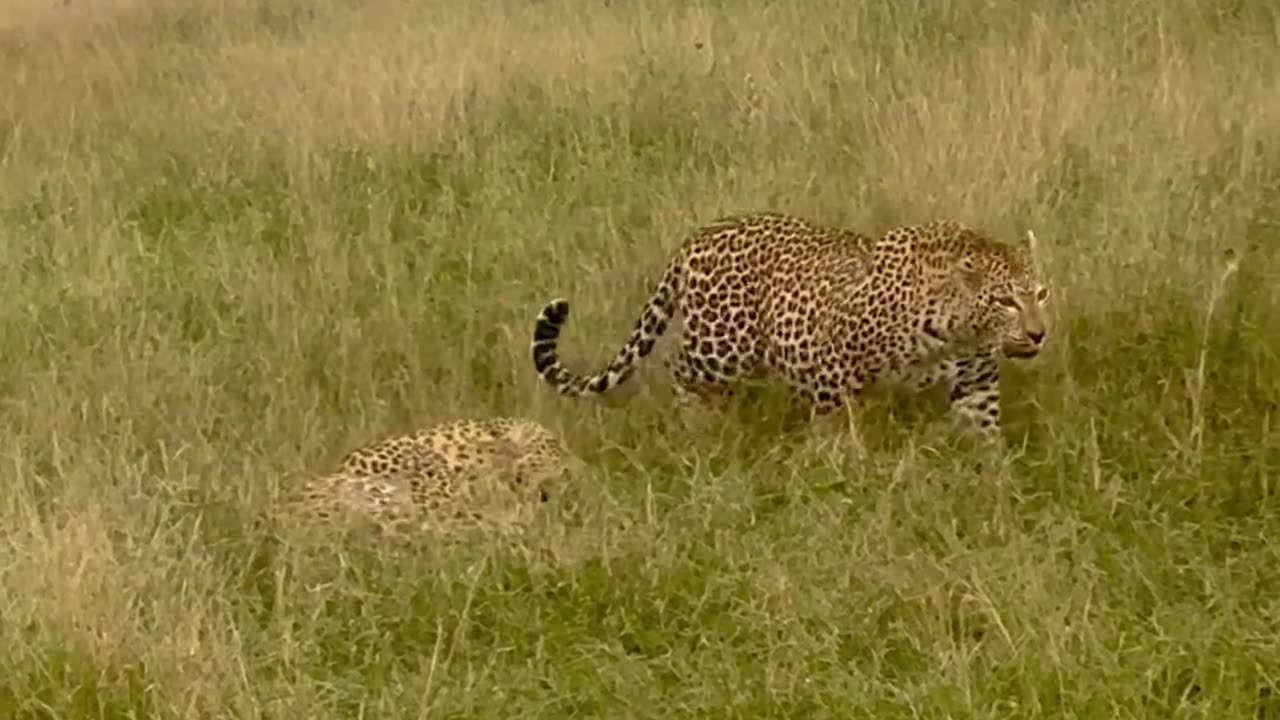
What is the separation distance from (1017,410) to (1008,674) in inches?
63.1

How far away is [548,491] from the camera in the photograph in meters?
4.77

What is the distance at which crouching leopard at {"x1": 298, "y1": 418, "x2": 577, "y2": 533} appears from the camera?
180 inches

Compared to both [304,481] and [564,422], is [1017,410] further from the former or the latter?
[304,481]

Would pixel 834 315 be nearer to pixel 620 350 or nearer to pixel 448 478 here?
pixel 620 350

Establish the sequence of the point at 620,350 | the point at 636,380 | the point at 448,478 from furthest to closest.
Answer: the point at 620,350 → the point at 636,380 → the point at 448,478

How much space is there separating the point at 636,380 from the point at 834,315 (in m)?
0.78

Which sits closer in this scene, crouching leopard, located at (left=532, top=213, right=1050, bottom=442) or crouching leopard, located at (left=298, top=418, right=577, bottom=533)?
crouching leopard, located at (left=298, top=418, right=577, bottom=533)

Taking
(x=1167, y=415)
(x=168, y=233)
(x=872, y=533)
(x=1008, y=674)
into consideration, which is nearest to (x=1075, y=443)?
(x=1167, y=415)

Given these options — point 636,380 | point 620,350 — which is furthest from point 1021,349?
point 620,350

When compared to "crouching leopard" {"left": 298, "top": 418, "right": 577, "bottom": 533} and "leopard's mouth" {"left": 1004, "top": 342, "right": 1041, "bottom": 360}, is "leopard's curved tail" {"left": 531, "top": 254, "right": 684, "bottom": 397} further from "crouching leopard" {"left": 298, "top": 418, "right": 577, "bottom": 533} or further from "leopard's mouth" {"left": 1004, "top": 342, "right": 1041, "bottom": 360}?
"leopard's mouth" {"left": 1004, "top": 342, "right": 1041, "bottom": 360}

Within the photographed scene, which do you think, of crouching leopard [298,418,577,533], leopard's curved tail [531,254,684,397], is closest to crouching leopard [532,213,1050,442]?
leopard's curved tail [531,254,684,397]

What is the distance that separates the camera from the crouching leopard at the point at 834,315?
4957 mm

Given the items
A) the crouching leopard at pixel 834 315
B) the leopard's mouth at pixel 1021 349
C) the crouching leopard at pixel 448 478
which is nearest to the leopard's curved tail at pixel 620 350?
the crouching leopard at pixel 834 315

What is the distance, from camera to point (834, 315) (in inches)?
205
